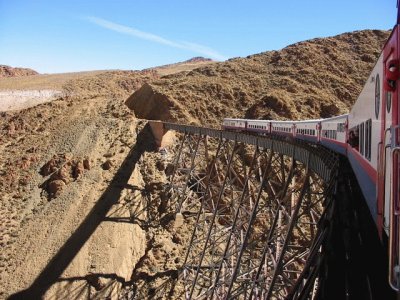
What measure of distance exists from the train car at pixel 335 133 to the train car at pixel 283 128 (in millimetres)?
4612

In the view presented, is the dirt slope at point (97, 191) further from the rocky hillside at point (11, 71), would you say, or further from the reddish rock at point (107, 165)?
the rocky hillside at point (11, 71)

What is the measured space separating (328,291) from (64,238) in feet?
65.3

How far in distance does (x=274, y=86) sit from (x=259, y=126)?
23321 millimetres

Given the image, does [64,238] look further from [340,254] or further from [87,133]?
[340,254]

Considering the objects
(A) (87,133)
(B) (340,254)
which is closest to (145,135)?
(A) (87,133)

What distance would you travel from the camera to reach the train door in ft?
12.7

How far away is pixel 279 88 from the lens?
4794 centimetres

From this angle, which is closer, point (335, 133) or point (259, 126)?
point (335, 133)

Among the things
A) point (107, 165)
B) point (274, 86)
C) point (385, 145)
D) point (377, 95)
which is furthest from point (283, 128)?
point (274, 86)

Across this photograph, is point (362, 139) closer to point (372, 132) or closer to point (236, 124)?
point (372, 132)

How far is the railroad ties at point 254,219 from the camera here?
9719 mm

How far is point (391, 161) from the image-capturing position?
4.30m

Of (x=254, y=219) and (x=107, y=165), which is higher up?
(x=107, y=165)

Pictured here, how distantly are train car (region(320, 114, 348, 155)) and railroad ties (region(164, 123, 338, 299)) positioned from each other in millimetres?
841
